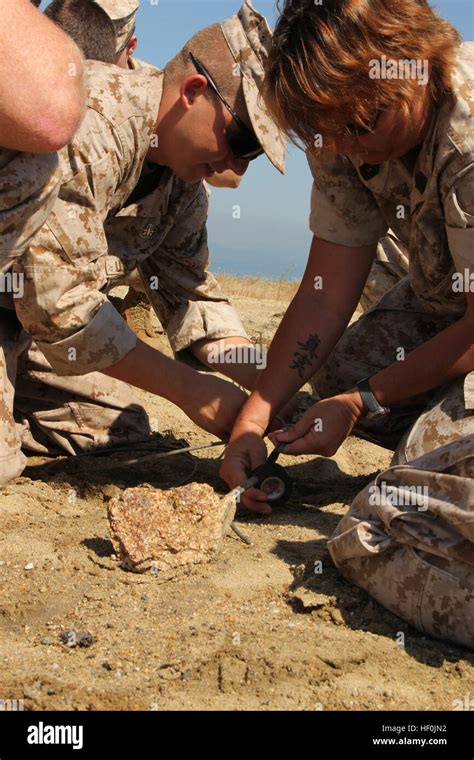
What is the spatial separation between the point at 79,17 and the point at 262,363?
2026mm

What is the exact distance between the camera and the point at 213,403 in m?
3.37

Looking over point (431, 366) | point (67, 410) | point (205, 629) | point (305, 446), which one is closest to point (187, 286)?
point (67, 410)

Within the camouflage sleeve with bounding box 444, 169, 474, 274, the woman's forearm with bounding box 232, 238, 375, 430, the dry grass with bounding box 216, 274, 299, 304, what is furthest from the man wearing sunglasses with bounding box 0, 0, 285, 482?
the dry grass with bounding box 216, 274, 299, 304

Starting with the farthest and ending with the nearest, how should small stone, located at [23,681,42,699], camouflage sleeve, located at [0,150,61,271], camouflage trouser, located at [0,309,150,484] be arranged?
1. camouflage trouser, located at [0,309,150,484]
2. camouflage sleeve, located at [0,150,61,271]
3. small stone, located at [23,681,42,699]

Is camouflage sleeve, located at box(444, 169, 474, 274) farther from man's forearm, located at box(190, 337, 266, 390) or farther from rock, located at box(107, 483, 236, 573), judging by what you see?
man's forearm, located at box(190, 337, 266, 390)

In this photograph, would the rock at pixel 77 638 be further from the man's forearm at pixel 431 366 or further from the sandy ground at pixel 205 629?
the man's forearm at pixel 431 366

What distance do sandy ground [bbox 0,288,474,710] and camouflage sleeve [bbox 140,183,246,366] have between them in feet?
3.40

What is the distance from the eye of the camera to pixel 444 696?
204 centimetres

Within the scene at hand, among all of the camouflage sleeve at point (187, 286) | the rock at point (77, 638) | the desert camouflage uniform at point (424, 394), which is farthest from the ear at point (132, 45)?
the rock at point (77, 638)

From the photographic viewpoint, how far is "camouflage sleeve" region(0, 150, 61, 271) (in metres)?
2.45

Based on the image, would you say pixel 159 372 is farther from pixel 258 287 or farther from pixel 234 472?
pixel 258 287

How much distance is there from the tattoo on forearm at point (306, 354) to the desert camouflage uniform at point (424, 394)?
0.37 metres

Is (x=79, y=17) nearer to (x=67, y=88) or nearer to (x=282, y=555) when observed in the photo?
(x=67, y=88)

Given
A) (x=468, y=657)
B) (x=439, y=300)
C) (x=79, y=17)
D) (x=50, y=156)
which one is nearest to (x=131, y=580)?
(x=468, y=657)
